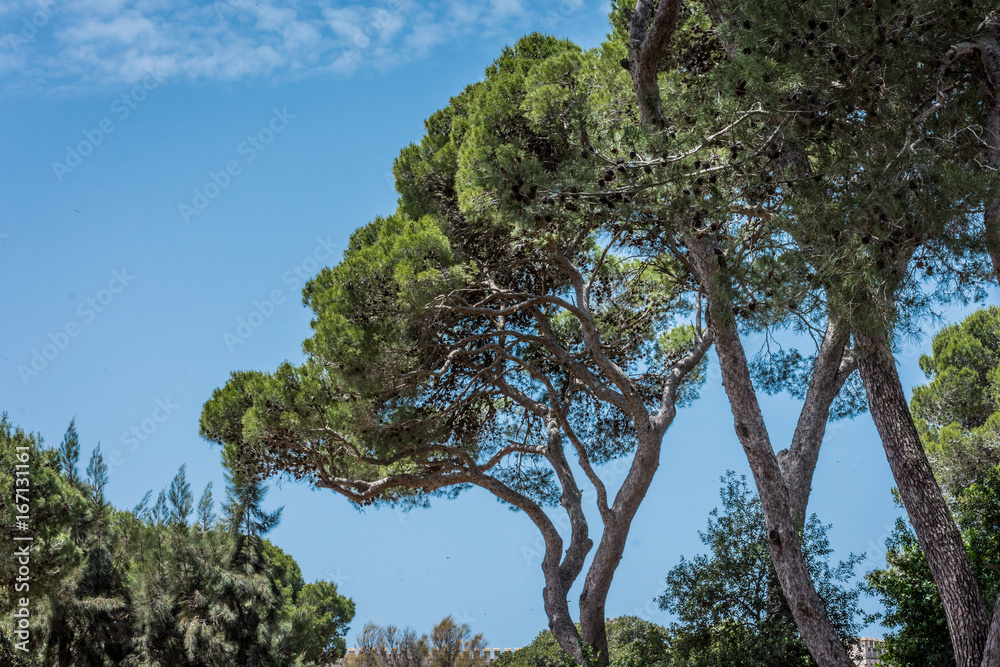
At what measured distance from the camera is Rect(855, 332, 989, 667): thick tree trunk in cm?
530

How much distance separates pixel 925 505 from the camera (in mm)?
5531

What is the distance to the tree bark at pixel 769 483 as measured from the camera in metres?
5.88

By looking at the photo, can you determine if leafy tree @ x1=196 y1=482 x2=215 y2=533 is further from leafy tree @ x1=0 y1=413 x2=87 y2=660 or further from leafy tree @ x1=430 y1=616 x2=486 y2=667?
leafy tree @ x1=430 y1=616 x2=486 y2=667

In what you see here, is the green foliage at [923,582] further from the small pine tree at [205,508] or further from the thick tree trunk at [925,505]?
the small pine tree at [205,508]

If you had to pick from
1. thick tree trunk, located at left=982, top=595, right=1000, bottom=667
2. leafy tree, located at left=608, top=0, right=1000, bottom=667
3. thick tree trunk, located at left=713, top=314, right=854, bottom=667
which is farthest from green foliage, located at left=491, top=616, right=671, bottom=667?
thick tree trunk, located at left=982, top=595, right=1000, bottom=667

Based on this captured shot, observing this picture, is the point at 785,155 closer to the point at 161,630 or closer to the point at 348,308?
the point at 348,308

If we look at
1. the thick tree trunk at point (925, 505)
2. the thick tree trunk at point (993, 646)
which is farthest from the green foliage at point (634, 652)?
the thick tree trunk at point (993, 646)

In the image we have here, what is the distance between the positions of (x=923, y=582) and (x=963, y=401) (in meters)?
6.71

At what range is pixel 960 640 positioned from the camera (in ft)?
17.5

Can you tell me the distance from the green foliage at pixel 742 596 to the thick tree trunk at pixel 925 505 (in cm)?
170

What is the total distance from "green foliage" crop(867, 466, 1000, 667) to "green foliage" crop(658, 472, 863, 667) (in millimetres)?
309

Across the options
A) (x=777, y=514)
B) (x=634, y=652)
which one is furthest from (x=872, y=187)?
(x=634, y=652)

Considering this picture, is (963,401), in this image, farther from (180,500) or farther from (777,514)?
(180,500)

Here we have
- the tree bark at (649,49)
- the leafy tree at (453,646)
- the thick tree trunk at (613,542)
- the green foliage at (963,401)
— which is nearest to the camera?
the tree bark at (649,49)
